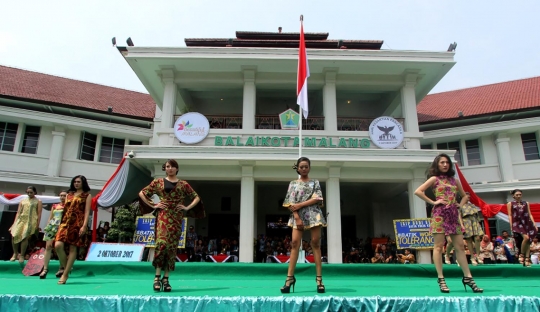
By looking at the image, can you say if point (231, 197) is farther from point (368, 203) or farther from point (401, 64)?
point (401, 64)

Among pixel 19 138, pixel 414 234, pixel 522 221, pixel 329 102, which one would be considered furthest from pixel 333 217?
pixel 19 138

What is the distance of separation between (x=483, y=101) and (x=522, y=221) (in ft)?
35.3

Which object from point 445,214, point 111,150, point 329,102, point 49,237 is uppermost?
point 329,102

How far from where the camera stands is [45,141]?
14039 millimetres

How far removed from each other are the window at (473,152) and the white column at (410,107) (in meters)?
4.66

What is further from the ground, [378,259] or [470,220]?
[470,220]

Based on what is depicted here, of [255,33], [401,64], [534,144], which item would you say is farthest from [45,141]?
[534,144]

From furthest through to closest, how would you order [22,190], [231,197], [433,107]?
[433,107] → [231,197] → [22,190]

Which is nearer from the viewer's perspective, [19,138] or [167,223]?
[167,223]

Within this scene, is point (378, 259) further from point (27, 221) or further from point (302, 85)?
point (27, 221)

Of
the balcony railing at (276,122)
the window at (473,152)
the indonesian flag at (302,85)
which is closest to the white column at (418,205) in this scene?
the balcony railing at (276,122)

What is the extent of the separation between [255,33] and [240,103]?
9.05 feet

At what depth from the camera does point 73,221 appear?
4703 millimetres

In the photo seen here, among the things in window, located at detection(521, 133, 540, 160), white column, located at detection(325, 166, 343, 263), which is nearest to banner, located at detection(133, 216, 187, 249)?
white column, located at detection(325, 166, 343, 263)
